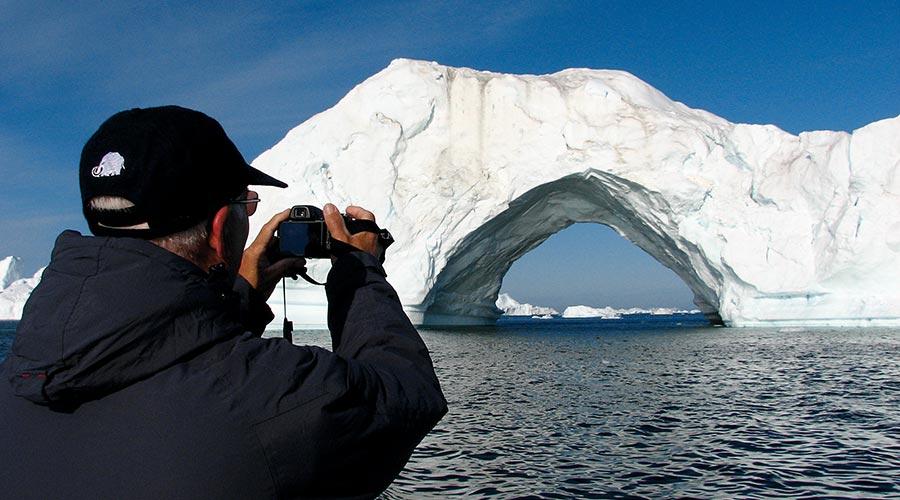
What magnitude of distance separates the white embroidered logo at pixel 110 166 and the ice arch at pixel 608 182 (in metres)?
22.4

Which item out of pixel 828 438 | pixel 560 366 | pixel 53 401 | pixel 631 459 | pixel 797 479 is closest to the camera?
pixel 53 401

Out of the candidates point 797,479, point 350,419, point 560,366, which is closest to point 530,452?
point 797,479

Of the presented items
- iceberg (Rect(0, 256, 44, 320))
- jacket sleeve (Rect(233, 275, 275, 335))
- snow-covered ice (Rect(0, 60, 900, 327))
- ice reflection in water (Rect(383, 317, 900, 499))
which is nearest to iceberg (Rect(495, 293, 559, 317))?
iceberg (Rect(0, 256, 44, 320))

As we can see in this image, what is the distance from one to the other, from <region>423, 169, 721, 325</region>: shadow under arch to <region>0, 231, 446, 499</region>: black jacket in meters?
22.8

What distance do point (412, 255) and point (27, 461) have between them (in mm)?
22844

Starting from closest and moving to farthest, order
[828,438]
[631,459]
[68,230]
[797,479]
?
[68,230] → [797,479] → [631,459] → [828,438]

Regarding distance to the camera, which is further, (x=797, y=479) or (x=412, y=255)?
(x=412, y=255)

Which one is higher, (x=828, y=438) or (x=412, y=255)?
(x=412, y=255)

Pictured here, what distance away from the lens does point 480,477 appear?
19.0 ft

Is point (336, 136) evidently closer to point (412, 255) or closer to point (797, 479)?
point (412, 255)

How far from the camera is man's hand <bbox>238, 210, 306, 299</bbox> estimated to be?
1.51m

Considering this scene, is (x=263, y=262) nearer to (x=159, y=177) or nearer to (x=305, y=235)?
(x=305, y=235)

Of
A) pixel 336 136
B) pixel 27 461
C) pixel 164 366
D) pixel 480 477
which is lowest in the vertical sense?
pixel 480 477

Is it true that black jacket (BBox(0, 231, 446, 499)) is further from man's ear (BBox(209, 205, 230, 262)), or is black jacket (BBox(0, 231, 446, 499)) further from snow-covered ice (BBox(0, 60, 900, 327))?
snow-covered ice (BBox(0, 60, 900, 327))
